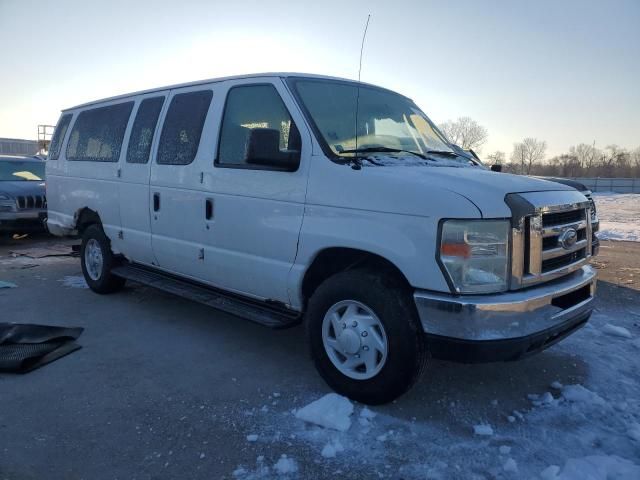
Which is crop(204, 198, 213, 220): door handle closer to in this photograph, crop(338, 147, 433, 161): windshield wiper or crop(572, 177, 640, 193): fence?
crop(338, 147, 433, 161): windshield wiper

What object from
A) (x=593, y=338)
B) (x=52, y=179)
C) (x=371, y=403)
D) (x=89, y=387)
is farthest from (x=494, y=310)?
(x=52, y=179)

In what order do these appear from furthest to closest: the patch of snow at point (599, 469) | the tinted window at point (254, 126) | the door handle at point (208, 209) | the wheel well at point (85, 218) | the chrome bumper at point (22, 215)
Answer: the chrome bumper at point (22, 215) → the wheel well at point (85, 218) → the door handle at point (208, 209) → the tinted window at point (254, 126) → the patch of snow at point (599, 469)

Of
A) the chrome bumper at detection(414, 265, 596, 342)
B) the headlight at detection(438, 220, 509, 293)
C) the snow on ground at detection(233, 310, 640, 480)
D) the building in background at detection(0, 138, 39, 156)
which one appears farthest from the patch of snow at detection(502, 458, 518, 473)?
the building in background at detection(0, 138, 39, 156)

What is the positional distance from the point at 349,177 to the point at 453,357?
1.30 meters

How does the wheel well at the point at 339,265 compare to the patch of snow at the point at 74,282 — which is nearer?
the wheel well at the point at 339,265

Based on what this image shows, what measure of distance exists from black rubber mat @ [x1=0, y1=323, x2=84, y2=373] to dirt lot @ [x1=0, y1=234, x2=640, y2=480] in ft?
0.33

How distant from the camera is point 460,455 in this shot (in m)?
2.75

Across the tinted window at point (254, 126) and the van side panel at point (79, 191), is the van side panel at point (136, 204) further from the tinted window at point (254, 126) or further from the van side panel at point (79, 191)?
the tinted window at point (254, 126)

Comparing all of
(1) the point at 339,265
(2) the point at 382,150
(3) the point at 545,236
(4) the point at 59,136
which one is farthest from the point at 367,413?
(4) the point at 59,136

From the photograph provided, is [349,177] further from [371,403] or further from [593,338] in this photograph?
[593,338]

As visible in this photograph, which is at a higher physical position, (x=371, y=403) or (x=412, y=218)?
(x=412, y=218)

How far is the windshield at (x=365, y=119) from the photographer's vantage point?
11.9ft

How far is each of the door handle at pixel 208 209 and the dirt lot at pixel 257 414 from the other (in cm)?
116

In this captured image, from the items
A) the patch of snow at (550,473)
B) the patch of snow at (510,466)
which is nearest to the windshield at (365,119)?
the patch of snow at (510,466)
